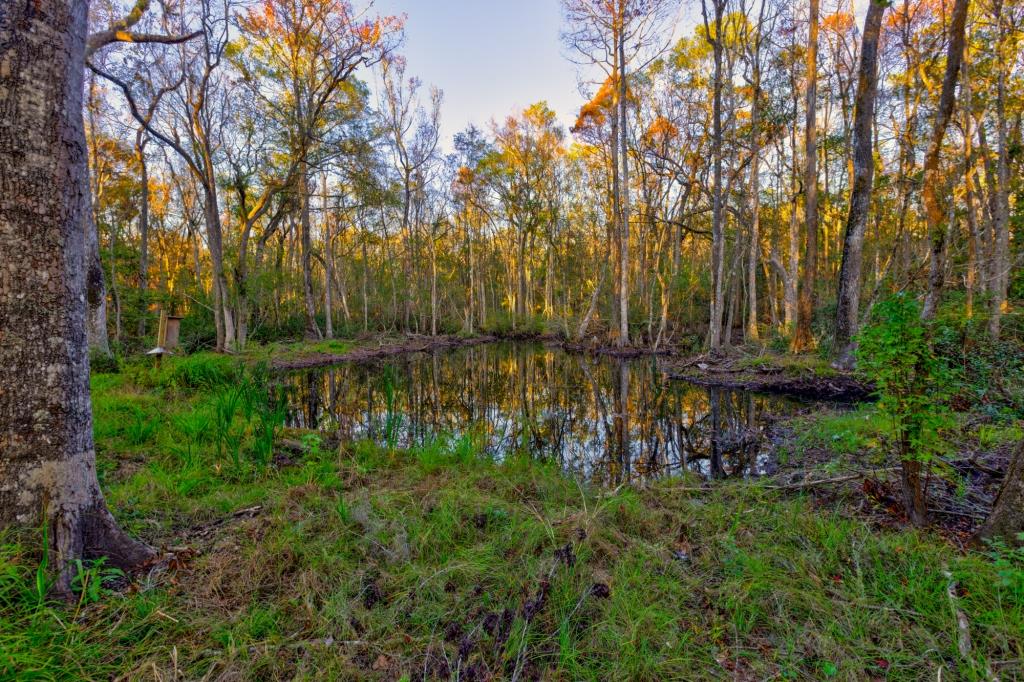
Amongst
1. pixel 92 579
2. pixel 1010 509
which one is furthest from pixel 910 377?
pixel 92 579

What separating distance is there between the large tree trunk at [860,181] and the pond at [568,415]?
7.51ft

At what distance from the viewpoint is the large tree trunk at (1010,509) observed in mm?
2117

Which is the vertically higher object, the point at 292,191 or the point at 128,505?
the point at 292,191

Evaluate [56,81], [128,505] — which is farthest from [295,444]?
[56,81]

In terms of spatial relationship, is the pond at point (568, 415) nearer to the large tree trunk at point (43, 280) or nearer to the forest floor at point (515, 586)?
the forest floor at point (515, 586)

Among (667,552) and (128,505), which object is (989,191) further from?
(128,505)

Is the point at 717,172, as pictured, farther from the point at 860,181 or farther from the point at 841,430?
the point at 841,430

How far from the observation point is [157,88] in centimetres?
1217

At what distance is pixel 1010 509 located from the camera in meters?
2.16

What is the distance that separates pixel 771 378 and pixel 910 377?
26.1ft

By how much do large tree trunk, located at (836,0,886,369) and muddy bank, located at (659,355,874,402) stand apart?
0.73 metres

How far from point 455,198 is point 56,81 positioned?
26688 mm

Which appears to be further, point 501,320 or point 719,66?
point 501,320

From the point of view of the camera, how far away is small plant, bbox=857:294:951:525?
2434mm
